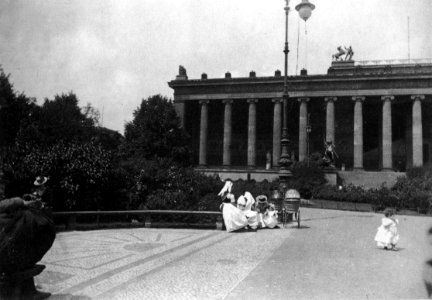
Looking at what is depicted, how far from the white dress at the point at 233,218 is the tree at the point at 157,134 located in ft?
101

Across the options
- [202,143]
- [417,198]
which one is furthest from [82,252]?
[202,143]

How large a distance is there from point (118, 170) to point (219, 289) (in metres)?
13.9

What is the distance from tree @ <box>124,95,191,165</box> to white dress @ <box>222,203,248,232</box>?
101ft

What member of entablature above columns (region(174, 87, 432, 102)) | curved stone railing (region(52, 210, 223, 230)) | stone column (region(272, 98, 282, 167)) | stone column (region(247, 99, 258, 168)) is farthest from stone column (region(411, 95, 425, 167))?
curved stone railing (region(52, 210, 223, 230))

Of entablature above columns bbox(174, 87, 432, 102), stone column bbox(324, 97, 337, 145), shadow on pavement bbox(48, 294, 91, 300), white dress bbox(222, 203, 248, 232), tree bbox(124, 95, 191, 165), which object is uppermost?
entablature above columns bbox(174, 87, 432, 102)

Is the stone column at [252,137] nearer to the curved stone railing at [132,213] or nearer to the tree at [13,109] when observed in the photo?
the tree at [13,109]

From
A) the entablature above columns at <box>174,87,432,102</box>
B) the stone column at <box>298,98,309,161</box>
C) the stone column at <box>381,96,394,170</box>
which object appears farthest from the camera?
the stone column at <box>298,98,309,161</box>

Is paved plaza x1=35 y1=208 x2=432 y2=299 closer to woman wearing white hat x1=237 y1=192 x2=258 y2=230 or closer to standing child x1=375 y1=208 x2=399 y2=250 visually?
standing child x1=375 y1=208 x2=399 y2=250

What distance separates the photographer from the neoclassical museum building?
51.6 m

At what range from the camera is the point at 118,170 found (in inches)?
771

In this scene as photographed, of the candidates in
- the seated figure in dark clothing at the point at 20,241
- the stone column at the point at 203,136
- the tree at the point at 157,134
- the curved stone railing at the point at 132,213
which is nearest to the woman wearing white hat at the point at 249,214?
the curved stone railing at the point at 132,213

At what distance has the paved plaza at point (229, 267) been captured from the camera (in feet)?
21.6

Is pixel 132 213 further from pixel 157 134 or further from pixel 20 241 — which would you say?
pixel 157 134

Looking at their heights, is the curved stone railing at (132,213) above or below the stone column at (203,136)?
below
